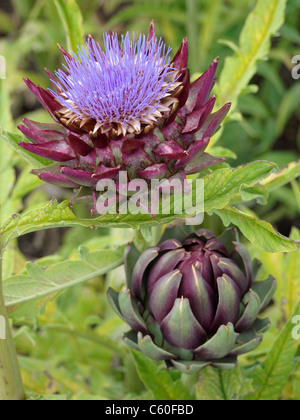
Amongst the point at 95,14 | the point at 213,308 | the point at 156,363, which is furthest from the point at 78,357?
the point at 95,14

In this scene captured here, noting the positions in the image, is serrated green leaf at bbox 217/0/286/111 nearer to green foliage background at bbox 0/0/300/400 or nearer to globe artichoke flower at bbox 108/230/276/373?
green foliage background at bbox 0/0/300/400

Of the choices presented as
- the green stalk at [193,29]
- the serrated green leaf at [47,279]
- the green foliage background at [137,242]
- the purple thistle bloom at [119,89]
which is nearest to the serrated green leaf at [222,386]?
the green foliage background at [137,242]

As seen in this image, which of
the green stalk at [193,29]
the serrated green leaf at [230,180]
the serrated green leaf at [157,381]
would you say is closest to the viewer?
Result: the serrated green leaf at [230,180]

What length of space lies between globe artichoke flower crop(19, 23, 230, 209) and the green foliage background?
4 centimetres

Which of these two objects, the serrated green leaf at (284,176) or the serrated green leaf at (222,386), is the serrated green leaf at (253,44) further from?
the serrated green leaf at (222,386)

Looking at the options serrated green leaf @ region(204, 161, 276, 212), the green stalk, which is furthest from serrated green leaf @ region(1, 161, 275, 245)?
the green stalk

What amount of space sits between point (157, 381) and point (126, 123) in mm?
301

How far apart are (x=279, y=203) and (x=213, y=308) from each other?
1.16 metres

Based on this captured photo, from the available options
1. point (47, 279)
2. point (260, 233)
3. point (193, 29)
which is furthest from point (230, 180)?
point (193, 29)

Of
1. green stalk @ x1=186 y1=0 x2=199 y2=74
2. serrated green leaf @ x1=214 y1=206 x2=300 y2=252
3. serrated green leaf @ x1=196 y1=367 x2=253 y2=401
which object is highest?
green stalk @ x1=186 y1=0 x2=199 y2=74

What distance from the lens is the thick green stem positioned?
0.58m

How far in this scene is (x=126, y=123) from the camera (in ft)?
1.81

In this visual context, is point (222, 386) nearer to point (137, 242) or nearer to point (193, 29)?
point (137, 242)

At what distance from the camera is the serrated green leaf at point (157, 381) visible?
0.65 m
